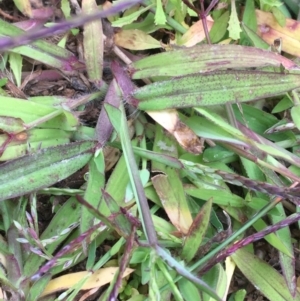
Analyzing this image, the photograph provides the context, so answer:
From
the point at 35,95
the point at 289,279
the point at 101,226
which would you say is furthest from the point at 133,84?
the point at 289,279

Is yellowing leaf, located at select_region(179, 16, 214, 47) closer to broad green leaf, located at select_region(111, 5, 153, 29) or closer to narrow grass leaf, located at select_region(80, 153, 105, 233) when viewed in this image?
broad green leaf, located at select_region(111, 5, 153, 29)

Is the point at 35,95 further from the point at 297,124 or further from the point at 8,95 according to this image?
the point at 297,124

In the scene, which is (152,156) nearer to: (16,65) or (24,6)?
(16,65)

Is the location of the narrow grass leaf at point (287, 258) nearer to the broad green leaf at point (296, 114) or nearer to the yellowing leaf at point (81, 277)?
the broad green leaf at point (296, 114)

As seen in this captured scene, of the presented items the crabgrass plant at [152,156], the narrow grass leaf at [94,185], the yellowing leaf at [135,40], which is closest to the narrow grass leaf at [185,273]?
the crabgrass plant at [152,156]

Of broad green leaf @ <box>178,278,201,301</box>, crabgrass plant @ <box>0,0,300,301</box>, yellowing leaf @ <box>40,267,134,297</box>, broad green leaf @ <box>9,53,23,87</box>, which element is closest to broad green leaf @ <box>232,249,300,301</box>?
crabgrass plant @ <box>0,0,300,301</box>

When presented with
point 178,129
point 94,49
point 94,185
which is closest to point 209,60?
point 178,129
